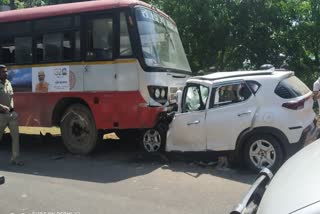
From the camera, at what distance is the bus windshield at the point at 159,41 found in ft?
32.1

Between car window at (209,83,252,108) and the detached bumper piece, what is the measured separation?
4.90m

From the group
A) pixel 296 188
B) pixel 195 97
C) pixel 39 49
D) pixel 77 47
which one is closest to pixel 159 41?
pixel 77 47

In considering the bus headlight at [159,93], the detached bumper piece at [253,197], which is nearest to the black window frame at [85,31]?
the bus headlight at [159,93]

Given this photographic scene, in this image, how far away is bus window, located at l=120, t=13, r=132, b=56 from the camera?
965cm

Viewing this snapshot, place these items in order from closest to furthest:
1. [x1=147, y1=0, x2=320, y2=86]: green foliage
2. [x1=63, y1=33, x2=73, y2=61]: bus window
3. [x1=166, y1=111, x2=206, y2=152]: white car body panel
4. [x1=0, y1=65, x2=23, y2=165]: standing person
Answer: [x1=166, y1=111, x2=206, y2=152]: white car body panel → [x1=0, y1=65, x2=23, y2=165]: standing person → [x1=63, y1=33, x2=73, y2=61]: bus window → [x1=147, y1=0, x2=320, y2=86]: green foliage

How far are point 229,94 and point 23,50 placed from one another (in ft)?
16.5

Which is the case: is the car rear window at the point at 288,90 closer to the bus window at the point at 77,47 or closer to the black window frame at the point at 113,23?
the black window frame at the point at 113,23

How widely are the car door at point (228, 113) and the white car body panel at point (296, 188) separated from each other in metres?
5.16

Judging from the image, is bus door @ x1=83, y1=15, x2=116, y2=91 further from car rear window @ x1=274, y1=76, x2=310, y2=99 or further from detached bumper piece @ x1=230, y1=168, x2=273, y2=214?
detached bumper piece @ x1=230, y1=168, x2=273, y2=214

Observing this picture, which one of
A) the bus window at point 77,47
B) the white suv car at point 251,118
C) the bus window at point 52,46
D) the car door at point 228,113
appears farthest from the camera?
the bus window at point 52,46

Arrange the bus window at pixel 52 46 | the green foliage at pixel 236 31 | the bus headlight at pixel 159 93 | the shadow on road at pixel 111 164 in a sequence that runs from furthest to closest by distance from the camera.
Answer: the green foliage at pixel 236 31 → the bus window at pixel 52 46 → the bus headlight at pixel 159 93 → the shadow on road at pixel 111 164

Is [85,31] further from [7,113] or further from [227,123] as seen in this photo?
[227,123]

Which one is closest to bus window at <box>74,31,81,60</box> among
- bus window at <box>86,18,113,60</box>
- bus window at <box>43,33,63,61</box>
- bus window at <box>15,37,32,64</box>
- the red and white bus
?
the red and white bus

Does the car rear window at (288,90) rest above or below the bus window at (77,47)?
below
